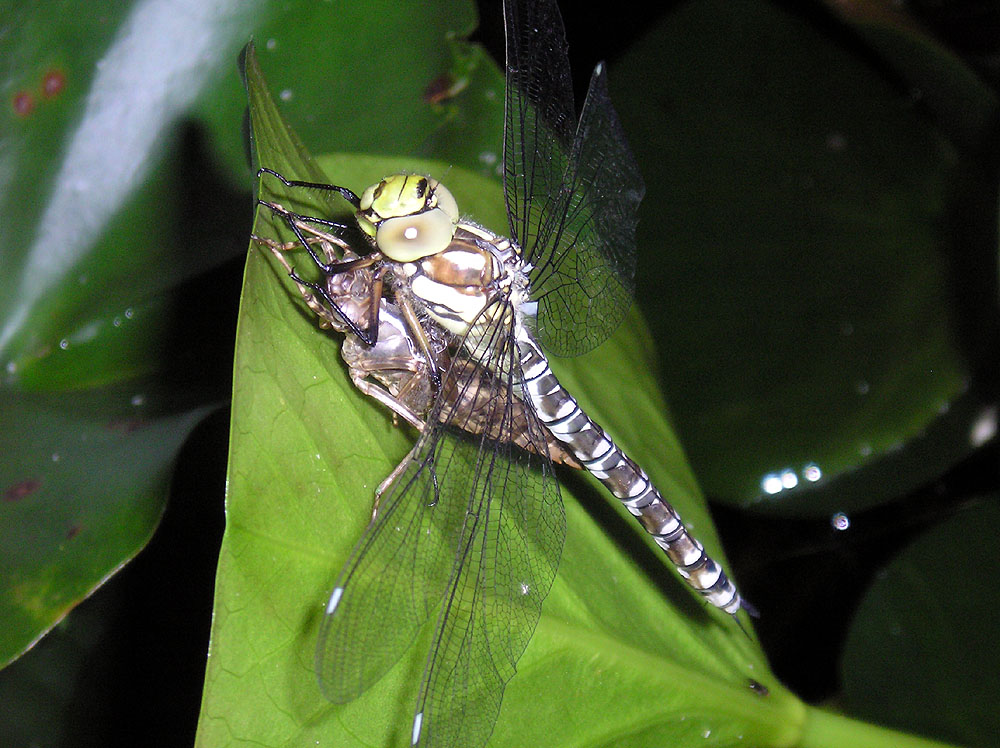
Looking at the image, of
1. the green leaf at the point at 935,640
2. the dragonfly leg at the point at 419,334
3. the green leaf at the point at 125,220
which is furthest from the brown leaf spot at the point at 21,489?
the green leaf at the point at 935,640

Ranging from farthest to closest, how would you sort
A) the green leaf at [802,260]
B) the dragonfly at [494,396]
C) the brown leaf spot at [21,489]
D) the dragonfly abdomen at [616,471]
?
the green leaf at [802,260]
the dragonfly abdomen at [616,471]
the brown leaf spot at [21,489]
the dragonfly at [494,396]

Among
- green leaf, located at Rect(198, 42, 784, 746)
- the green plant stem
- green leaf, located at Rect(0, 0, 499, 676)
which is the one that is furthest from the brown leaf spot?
the green plant stem

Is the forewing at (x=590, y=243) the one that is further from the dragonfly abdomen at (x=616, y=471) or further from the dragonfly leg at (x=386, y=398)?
the dragonfly leg at (x=386, y=398)

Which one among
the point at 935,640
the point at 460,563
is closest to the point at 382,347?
the point at 460,563

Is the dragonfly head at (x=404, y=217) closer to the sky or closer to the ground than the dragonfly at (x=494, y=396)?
closer to the sky

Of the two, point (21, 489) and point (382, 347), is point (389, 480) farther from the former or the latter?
point (21, 489)

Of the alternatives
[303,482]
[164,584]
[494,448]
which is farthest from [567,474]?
[164,584]

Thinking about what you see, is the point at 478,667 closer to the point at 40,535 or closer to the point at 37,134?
the point at 40,535

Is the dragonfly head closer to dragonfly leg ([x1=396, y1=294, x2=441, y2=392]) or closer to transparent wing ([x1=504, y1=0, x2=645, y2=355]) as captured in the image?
dragonfly leg ([x1=396, y1=294, x2=441, y2=392])
